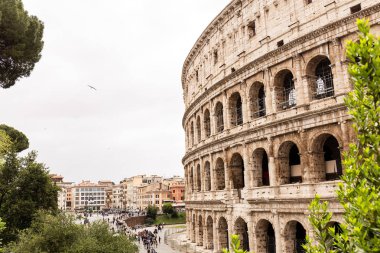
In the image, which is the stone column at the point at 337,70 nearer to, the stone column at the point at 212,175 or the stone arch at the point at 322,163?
the stone arch at the point at 322,163

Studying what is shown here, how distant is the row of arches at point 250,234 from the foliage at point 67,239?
20.1 feet

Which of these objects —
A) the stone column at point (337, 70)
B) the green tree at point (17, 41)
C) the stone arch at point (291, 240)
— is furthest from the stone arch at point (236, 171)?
the green tree at point (17, 41)

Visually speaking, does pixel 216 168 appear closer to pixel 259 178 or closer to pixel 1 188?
pixel 259 178

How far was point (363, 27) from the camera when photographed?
3.99 meters

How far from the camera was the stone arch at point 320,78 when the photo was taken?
54.3ft

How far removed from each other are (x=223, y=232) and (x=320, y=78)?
35.6 feet

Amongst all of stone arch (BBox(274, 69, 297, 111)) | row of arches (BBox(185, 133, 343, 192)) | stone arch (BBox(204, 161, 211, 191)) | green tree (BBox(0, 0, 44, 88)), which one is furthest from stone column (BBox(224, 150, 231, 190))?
green tree (BBox(0, 0, 44, 88))

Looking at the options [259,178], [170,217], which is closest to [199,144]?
[259,178]

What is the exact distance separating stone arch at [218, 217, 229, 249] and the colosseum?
6 cm

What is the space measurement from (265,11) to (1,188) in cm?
1690

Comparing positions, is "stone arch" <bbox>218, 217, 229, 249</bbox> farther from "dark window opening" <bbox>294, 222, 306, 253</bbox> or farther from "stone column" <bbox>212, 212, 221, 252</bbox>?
"dark window opening" <bbox>294, 222, 306, 253</bbox>

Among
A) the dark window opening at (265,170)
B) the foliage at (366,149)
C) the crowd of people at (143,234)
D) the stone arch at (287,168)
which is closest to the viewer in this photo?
the foliage at (366,149)

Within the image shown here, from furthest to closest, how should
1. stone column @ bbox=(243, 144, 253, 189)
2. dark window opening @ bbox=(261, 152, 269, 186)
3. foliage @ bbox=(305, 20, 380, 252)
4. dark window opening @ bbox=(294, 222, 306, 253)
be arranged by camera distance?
dark window opening @ bbox=(261, 152, 269, 186) → stone column @ bbox=(243, 144, 253, 189) → dark window opening @ bbox=(294, 222, 306, 253) → foliage @ bbox=(305, 20, 380, 252)

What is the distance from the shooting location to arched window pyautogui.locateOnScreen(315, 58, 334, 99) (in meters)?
16.6
